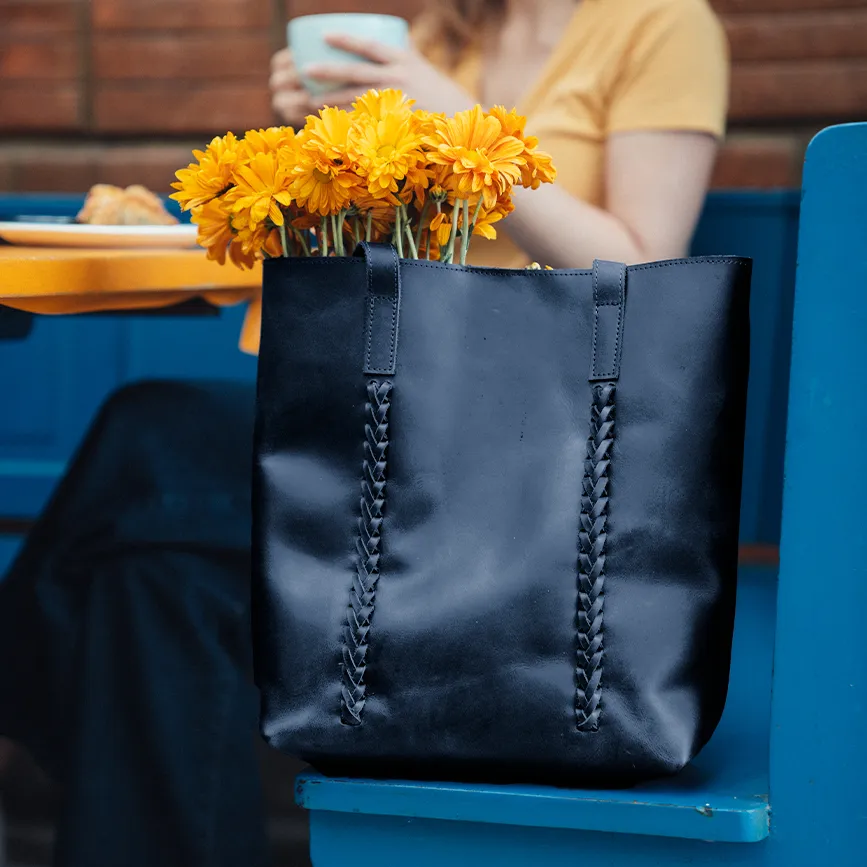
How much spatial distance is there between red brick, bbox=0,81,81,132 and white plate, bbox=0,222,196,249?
85 cm

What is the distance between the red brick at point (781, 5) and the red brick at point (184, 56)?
0.74 metres

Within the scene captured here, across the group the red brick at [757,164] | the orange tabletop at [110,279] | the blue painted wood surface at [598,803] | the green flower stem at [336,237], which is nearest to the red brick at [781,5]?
the red brick at [757,164]

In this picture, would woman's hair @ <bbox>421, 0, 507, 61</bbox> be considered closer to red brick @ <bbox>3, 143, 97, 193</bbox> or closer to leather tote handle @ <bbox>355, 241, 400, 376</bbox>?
red brick @ <bbox>3, 143, 97, 193</bbox>

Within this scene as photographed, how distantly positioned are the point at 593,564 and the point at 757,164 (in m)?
1.07

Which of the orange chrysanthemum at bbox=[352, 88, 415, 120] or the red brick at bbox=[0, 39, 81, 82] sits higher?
the red brick at bbox=[0, 39, 81, 82]

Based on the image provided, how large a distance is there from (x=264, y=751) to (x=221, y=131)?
40.9 inches

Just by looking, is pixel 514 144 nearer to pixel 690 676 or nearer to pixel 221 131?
pixel 690 676

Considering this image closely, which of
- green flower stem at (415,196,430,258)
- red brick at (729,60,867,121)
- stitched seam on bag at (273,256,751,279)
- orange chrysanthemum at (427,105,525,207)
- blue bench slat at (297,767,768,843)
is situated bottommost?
blue bench slat at (297,767,768,843)

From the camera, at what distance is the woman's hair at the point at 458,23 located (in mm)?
1451

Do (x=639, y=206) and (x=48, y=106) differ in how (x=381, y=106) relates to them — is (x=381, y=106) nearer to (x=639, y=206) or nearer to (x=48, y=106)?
(x=639, y=206)

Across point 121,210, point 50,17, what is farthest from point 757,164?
point 50,17

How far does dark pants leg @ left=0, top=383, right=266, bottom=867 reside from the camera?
1.09 meters

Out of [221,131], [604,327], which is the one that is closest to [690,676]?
[604,327]

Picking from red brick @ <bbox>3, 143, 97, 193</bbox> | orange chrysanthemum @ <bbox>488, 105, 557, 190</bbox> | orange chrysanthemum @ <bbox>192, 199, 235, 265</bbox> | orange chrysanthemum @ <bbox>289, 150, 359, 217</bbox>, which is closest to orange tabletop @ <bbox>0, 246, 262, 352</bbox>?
orange chrysanthemum @ <bbox>192, 199, 235, 265</bbox>
